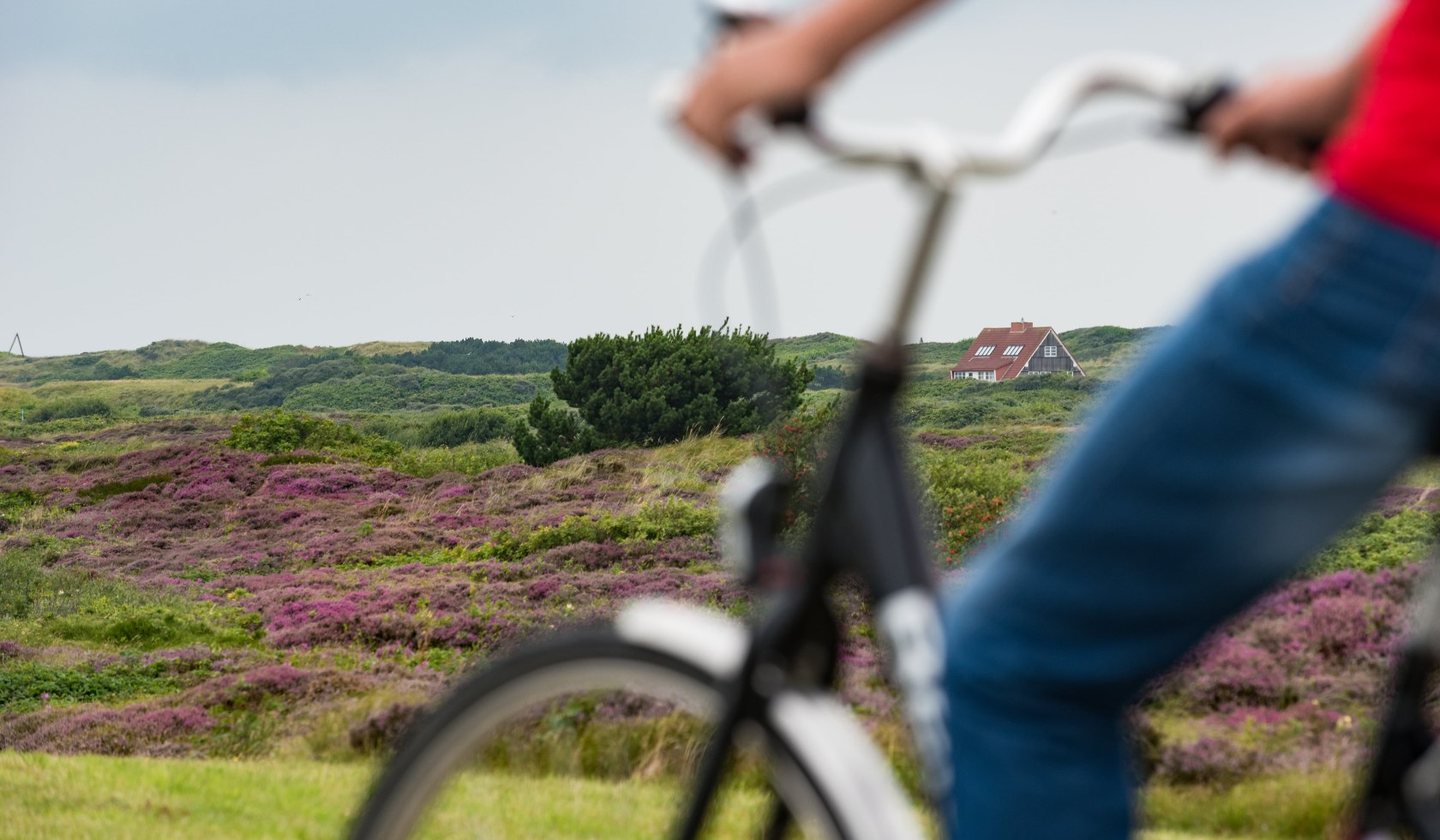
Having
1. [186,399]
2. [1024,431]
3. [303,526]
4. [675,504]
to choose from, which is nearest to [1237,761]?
[675,504]

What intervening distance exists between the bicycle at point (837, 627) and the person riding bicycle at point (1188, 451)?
7 cm

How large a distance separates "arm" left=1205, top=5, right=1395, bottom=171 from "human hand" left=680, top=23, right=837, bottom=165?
393 mm

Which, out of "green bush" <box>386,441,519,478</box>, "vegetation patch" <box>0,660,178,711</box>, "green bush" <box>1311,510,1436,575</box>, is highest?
"green bush" <box>1311,510,1436,575</box>

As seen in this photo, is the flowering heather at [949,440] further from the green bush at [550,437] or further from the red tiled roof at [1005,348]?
the green bush at [550,437]

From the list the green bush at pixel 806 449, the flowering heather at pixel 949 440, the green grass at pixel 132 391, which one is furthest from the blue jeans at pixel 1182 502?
the green grass at pixel 132 391

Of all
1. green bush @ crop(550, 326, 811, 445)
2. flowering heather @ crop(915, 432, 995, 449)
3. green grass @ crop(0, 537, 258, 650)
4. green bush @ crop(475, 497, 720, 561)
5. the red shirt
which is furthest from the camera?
green bush @ crop(550, 326, 811, 445)

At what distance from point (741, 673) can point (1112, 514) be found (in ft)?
1.24

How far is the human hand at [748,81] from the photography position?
0.98m

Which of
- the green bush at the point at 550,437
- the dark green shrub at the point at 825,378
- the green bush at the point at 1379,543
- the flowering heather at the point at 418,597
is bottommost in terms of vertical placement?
the flowering heather at the point at 418,597

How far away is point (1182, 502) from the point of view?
0.91 meters

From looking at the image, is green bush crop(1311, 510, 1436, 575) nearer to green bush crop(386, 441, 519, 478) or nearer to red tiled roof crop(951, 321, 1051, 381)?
red tiled roof crop(951, 321, 1051, 381)

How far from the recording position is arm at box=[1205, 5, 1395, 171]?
3.70ft

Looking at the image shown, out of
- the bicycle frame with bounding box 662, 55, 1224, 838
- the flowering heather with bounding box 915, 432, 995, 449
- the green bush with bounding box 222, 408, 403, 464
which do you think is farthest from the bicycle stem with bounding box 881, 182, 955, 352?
the green bush with bounding box 222, 408, 403, 464

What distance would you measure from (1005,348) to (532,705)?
14.1 metres
